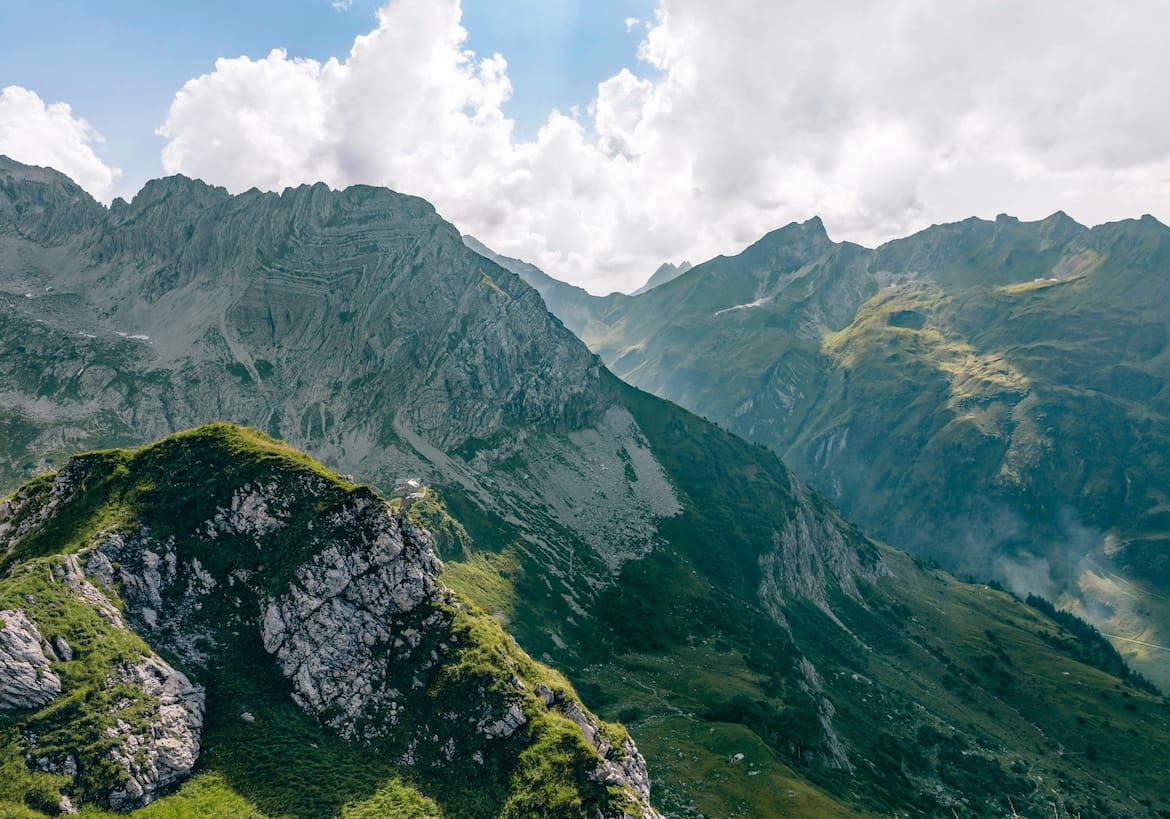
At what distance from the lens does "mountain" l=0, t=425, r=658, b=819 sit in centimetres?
5297

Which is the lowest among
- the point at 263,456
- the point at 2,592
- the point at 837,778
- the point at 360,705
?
the point at 837,778

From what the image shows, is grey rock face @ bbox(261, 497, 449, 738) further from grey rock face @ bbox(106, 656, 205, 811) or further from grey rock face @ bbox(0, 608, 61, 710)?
grey rock face @ bbox(0, 608, 61, 710)

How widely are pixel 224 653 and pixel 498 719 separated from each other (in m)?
28.2

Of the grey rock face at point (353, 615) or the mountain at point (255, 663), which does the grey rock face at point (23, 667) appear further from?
the grey rock face at point (353, 615)

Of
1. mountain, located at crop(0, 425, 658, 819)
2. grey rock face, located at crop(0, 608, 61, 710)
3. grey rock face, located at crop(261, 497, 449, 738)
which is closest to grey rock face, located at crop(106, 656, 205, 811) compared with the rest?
mountain, located at crop(0, 425, 658, 819)

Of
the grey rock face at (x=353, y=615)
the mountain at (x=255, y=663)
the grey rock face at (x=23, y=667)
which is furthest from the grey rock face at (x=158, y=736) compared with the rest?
the grey rock face at (x=353, y=615)

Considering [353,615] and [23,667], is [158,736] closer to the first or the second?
[23,667]

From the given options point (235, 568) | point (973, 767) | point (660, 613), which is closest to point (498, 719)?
point (235, 568)

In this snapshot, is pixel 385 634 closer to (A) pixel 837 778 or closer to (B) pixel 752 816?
(B) pixel 752 816

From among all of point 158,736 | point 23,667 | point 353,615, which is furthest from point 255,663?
point 23,667

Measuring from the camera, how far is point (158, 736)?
55031mm

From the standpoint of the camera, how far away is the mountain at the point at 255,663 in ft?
174

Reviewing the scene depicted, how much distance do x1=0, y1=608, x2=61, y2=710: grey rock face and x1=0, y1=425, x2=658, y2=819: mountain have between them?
0.14 m

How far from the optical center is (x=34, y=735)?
4962cm
